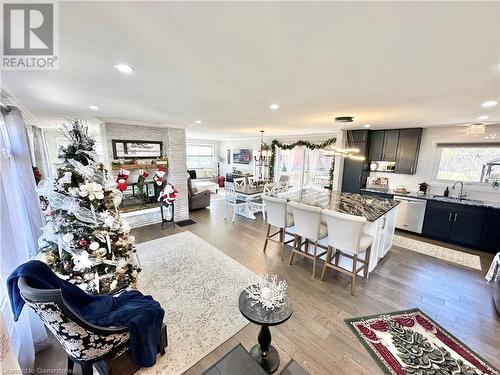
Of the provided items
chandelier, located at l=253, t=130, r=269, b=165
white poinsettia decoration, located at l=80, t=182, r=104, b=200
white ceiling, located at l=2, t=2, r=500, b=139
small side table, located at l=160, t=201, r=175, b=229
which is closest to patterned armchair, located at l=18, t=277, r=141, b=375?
white poinsettia decoration, located at l=80, t=182, r=104, b=200

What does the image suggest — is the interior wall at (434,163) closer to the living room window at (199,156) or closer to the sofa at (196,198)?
the sofa at (196,198)

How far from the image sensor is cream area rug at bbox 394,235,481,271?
3.41 metres

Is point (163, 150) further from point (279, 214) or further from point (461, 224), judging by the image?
point (461, 224)

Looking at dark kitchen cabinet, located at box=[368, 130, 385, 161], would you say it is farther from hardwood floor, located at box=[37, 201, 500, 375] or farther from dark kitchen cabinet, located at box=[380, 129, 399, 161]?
hardwood floor, located at box=[37, 201, 500, 375]

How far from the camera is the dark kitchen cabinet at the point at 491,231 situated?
143 inches

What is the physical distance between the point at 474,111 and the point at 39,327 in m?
5.74

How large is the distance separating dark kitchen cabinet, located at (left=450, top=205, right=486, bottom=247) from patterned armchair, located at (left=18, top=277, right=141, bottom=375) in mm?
5697

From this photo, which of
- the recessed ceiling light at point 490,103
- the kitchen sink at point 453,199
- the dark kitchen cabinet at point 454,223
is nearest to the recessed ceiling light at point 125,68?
the recessed ceiling light at point 490,103

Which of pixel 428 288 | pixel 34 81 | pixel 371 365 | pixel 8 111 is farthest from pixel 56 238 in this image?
pixel 428 288

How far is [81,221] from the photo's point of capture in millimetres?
1722

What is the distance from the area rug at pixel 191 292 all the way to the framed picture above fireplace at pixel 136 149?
2116 mm

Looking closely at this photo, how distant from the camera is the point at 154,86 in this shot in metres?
2.03

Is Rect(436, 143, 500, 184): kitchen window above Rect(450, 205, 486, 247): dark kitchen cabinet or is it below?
above

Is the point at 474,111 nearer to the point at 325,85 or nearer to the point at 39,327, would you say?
the point at 325,85
